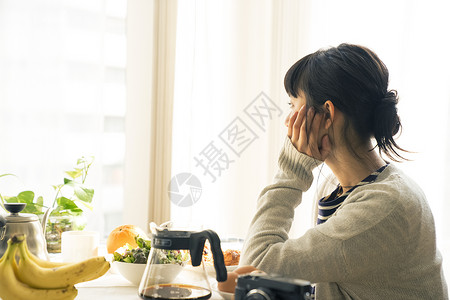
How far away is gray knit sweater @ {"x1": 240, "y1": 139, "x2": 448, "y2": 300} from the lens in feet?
3.61

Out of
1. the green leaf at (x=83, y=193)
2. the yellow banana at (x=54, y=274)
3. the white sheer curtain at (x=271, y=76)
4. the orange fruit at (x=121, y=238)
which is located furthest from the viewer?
the green leaf at (x=83, y=193)

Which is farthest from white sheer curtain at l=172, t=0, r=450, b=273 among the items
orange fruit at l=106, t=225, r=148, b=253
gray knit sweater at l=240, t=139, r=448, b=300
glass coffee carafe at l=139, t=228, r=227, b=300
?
glass coffee carafe at l=139, t=228, r=227, b=300

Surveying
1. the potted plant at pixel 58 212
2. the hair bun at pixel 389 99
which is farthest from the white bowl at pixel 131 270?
the hair bun at pixel 389 99

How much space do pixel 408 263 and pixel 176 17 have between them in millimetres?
2206

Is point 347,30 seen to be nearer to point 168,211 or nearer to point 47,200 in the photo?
point 168,211

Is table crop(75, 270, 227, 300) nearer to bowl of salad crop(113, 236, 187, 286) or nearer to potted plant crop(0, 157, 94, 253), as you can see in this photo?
bowl of salad crop(113, 236, 187, 286)

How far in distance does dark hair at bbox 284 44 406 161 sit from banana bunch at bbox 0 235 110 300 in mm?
633

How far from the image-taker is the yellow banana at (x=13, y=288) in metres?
1.05

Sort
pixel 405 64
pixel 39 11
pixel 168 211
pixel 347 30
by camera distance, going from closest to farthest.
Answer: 1. pixel 405 64
2. pixel 347 30
3. pixel 39 11
4. pixel 168 211

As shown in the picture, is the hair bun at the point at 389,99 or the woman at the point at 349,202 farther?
the hair bun at the point at 389,99

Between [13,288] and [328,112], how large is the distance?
79cm

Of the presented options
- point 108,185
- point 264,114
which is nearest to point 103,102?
point 108,185

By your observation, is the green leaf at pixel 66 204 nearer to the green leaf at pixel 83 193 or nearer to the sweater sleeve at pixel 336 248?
the green leaf at pixel 83 193

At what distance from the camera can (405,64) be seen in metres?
1.78
